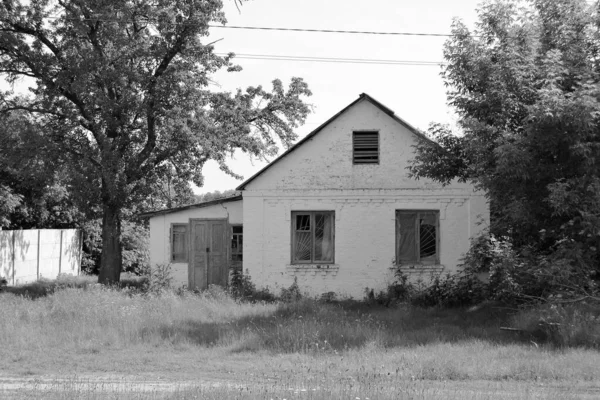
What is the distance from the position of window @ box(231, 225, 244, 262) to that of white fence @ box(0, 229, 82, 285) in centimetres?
980

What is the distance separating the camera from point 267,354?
11875mm

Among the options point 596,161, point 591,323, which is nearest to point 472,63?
point 596,161

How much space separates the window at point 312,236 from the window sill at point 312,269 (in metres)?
0.17

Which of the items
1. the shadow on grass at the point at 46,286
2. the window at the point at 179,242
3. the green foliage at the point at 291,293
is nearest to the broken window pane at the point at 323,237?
the green foliage at the point at 291,293

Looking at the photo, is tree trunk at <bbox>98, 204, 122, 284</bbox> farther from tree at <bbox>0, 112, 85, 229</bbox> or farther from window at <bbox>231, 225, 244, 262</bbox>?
window at <bbox>231, 225, 244, 262</bbox>

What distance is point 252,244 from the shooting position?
1966 centimetres

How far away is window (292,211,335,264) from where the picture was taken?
64.3ft

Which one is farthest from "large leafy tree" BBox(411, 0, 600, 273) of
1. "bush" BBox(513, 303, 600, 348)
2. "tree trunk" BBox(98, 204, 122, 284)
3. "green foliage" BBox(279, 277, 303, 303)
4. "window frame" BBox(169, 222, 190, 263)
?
"tree trunk" BBox(98, 204, 122, 284)

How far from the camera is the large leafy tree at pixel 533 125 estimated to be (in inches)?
510

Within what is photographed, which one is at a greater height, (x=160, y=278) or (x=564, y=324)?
(x=160, y=278)

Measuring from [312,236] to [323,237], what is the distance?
315 millimetres

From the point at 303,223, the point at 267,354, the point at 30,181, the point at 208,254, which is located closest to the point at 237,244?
the point at 208,254

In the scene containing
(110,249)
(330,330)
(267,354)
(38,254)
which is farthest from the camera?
(38,254)

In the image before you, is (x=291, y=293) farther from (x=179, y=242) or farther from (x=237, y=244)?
(x=179, y=242)
